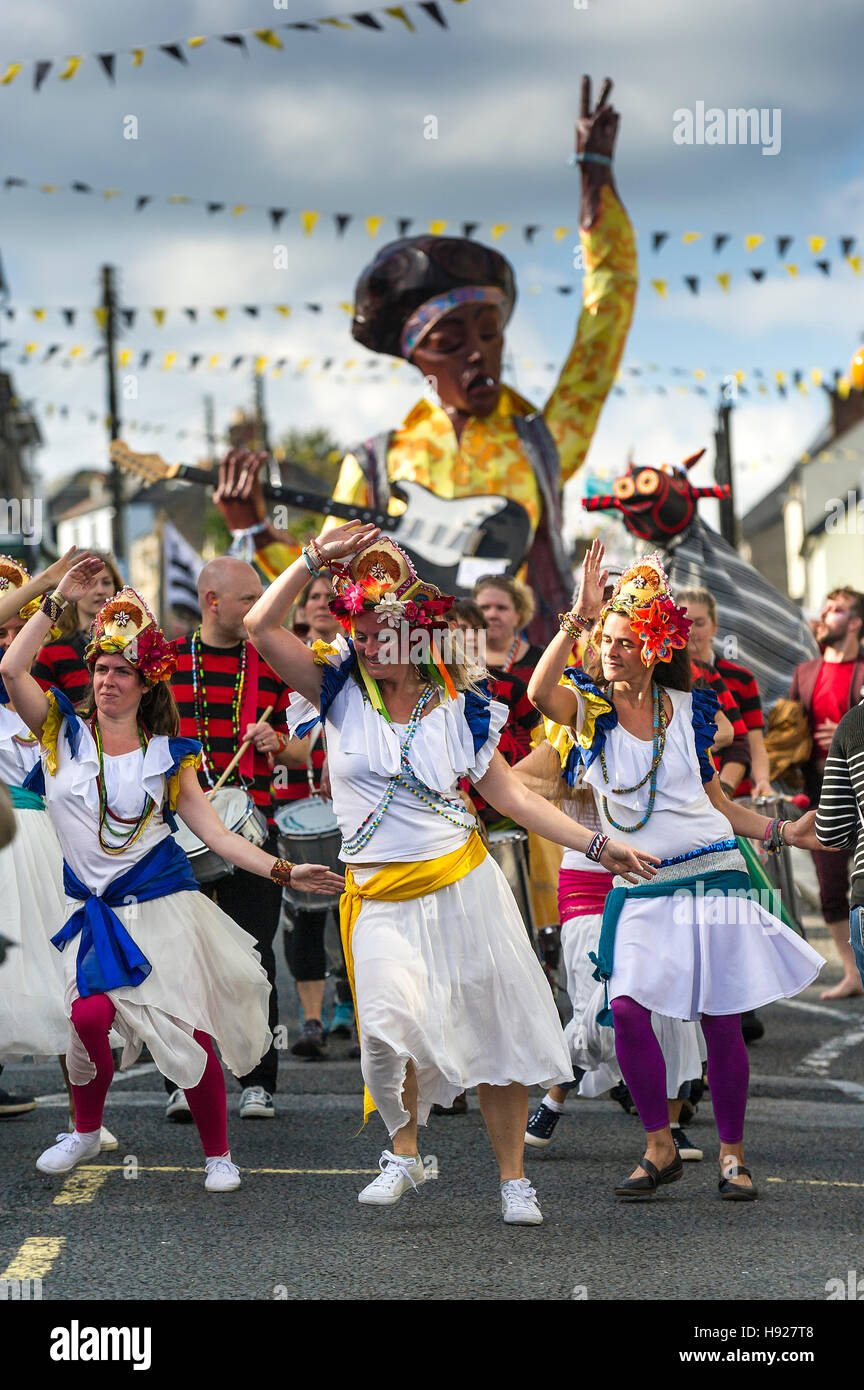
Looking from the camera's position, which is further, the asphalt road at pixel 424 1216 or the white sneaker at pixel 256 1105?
the white sneaker at pixel 256 1105

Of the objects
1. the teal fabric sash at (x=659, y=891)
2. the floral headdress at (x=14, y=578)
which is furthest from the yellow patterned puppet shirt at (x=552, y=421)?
the teal fabric sash at (x=659, y=891)

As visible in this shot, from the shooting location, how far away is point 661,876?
5.50 meters

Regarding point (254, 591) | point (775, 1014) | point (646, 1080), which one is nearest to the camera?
point (646, 1080)

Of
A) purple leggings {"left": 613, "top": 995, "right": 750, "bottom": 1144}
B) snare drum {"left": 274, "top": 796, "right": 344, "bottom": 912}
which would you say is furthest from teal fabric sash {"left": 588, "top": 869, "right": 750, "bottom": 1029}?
snare drum {"left": 274, "top": 796, "right": 344, "bottom": 912}

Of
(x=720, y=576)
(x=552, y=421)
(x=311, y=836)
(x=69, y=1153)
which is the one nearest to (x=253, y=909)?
(x=311, y=836)

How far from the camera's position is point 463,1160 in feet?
19.7

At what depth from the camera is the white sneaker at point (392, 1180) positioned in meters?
5.01

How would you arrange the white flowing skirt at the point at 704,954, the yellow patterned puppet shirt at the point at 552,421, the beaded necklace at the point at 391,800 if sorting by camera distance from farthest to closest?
1. the yellow patterned puppet shirt at the point at 552,421
2. the white flowing skirt at the point at 704,954
3. the beaded necklace at the point at 391,800

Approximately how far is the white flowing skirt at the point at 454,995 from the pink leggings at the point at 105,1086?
2.42 feet

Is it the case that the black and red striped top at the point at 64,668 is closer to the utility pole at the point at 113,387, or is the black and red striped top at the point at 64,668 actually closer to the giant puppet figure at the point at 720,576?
the giant puppet figure at the point at 720,576

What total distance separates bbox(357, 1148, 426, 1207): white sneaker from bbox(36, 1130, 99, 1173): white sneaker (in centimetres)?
98

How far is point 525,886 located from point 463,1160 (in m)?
1.55
